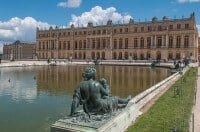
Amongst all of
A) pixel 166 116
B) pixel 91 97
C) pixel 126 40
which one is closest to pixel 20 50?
pixel 126 40

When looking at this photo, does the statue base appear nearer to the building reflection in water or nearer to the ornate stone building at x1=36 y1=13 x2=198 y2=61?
the building reflection in water

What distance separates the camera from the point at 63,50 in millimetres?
97375

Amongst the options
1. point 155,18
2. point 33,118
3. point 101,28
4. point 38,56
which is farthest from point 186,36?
point 33,118

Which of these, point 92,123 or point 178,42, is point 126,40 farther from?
point 92,123

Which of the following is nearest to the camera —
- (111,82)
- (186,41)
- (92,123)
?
(92,123)

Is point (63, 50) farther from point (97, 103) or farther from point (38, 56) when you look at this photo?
point (97, 103)

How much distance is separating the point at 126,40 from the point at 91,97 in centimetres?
7687

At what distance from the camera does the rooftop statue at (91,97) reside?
8523 millimetres

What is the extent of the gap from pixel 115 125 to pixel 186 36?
69415 mm

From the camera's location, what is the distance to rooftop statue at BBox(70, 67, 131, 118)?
8523mm

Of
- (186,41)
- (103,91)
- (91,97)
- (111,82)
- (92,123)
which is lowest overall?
(111,82)

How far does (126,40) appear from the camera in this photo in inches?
3334

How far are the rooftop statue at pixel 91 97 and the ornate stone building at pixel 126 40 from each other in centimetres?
6652

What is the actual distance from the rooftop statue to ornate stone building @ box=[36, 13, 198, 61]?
218ft
